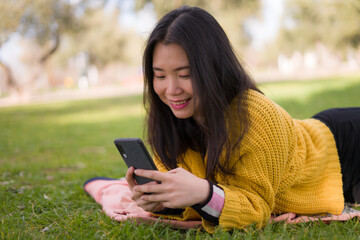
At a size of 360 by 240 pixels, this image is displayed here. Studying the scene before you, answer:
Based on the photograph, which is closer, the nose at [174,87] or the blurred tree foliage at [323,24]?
the nose at [174,87]

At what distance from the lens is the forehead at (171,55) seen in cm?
215

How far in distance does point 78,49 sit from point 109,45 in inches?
127

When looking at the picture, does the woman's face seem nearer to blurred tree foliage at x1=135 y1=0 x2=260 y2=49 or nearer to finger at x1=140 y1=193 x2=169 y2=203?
finger at x1=140 y1=193 x2=169 y2=203

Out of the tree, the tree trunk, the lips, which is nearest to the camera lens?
the lips

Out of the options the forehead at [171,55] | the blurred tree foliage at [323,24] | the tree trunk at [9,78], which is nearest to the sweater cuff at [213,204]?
the forehead at [171,55]

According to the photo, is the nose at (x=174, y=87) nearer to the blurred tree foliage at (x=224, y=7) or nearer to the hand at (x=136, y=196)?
the hand at (x=136, y=196)

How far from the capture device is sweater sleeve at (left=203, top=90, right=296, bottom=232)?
7.13 feet

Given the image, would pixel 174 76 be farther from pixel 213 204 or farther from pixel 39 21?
pixel 39 21

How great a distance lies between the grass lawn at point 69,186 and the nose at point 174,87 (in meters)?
0.82

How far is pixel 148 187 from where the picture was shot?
6.96ft

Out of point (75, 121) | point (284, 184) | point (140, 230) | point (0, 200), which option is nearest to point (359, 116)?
point (284, 184)

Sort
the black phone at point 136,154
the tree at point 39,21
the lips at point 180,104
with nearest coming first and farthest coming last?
1. the black phone at point 136,154
2. the lips at point 180,104
3. the tree at point 39,21

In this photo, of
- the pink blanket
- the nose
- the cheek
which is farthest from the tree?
the nose

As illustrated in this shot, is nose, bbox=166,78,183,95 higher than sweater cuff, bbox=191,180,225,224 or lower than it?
higher
